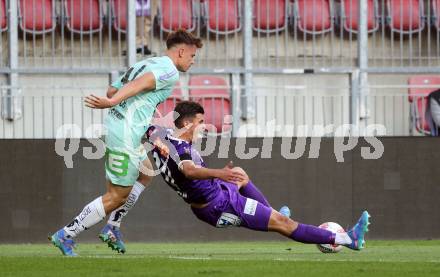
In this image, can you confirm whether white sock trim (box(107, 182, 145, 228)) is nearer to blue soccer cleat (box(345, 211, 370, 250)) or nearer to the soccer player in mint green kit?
the soccer player in mint green kit

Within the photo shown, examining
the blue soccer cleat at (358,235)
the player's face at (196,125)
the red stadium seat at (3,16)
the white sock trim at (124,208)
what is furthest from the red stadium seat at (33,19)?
the blue soccer cleat at (358,235)

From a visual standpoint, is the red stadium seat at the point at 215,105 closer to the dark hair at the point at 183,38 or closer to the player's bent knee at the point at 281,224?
the dark hair at the point at 183,38

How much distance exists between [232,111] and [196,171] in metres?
6.37

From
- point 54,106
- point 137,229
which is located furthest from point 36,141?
point 137,229

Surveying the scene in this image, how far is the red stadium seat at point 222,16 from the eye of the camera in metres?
19.3

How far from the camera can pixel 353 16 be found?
19.6 m

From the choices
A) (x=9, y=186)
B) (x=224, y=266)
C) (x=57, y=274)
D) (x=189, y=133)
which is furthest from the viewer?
(x=9, y=186)

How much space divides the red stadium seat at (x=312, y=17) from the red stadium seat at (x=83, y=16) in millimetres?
3053

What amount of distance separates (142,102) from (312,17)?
25.9 ft

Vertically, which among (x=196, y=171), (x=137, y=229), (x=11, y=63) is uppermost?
(x=11, y=63)

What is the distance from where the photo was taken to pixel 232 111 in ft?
57.0

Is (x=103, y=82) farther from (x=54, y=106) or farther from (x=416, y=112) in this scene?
(x=416, y=112)

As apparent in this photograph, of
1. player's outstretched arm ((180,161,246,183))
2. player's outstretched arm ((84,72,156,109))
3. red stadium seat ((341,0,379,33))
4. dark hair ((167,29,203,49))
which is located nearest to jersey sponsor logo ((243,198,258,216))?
player's outstretched arm ((180,161,246,183))

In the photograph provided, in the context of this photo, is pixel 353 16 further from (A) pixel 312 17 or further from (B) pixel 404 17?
(B) pixel 404 17
